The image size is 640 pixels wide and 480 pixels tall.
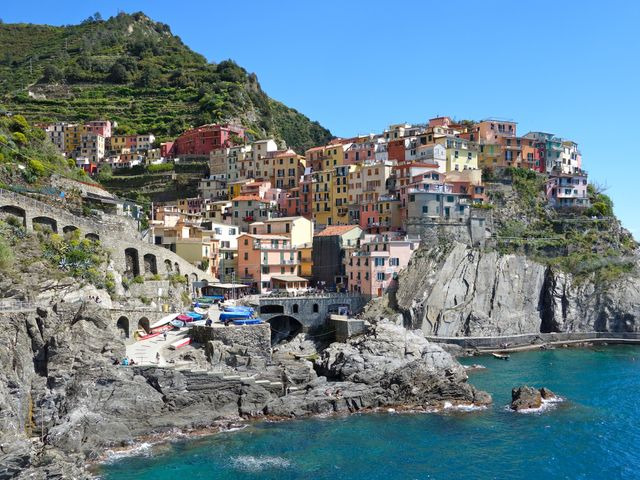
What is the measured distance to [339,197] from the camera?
76.8m

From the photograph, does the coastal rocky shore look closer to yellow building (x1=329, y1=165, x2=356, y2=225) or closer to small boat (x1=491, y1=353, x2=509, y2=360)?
small boat (x1=491, y1=353, x2=509, y2=360)

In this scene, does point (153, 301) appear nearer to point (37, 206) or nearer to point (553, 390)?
point (37, 206)

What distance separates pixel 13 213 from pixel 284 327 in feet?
79.1

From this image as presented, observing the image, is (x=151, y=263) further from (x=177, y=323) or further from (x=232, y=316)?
(x=232, y=316)

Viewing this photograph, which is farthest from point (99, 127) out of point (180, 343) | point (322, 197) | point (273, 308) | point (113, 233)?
point (180, 343)

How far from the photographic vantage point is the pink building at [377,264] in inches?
2437

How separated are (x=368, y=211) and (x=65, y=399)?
1671 inches

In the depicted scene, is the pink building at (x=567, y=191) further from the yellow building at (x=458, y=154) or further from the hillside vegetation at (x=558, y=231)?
the yellow building at (x=458, y=154)

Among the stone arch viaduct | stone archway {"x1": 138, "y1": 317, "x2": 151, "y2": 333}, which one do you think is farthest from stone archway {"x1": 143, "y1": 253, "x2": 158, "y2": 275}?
A: stone archway {"x1": 138, "y1": 317, "x2": 151, "y2": 333}

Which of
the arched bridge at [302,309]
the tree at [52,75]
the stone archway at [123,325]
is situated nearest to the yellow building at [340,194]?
→ the arched bridge at [302,309]

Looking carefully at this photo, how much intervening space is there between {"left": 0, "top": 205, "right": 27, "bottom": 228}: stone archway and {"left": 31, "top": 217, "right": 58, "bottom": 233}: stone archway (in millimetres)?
632

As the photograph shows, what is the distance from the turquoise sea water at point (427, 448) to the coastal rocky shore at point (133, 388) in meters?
2.03

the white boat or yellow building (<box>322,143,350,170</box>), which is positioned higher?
yellow building (<box>322,143,350,170</box>)

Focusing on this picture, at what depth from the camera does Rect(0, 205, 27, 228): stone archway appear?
4788cm
